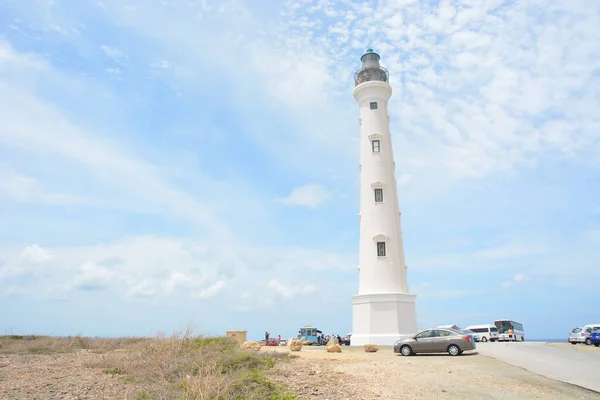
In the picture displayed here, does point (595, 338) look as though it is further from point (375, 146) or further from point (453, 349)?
point (375, 146)

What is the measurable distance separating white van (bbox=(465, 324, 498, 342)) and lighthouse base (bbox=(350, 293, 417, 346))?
23.5 meters

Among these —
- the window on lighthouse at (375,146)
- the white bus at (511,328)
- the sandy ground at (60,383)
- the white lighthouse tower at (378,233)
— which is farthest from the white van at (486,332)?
the sandy ground at (60,383)

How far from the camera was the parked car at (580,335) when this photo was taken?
35312 millimetres

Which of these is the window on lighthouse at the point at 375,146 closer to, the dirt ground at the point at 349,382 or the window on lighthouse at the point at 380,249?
the window on lighthouse at the point at 380,249

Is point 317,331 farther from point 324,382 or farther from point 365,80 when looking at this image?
point 324,382

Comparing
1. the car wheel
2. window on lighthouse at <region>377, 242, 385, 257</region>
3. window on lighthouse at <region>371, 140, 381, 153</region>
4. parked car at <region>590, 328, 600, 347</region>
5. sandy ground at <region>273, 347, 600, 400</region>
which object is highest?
window on lighthouse at <region>371, 140, 381, 153</region>

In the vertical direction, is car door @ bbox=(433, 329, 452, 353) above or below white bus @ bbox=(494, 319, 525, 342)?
below

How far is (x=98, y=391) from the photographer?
35.5 ft

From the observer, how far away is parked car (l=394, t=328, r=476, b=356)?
907 inches

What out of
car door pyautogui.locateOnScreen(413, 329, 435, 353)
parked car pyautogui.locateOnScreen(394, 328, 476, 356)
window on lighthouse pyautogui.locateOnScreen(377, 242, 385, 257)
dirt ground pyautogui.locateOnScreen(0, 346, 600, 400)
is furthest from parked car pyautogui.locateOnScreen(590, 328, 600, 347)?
dirt ground pyautogui.locateOnScreen(0, 346, 600, 400)

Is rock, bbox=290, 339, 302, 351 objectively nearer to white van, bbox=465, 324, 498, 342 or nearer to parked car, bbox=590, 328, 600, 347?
parked car, bbox=590, 328, 600, 347

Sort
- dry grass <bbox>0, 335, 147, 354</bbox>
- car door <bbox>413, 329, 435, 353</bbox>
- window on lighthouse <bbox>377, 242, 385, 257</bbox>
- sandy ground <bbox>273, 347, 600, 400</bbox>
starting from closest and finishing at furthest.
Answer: sandy ground <bbox>273, 347, 600, 400</bbox> → dry grass <bbox>0, 335, 147, 354</bbox> → car door <bbox>413, 329, 435, 353</bbox> → window on lighthouse <bbox>377, 242, 385, 257</bbox>

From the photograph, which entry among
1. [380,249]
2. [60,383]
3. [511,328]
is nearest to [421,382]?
[60,383]

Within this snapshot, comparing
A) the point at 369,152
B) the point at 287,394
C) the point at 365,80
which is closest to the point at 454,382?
the point at 287,394
